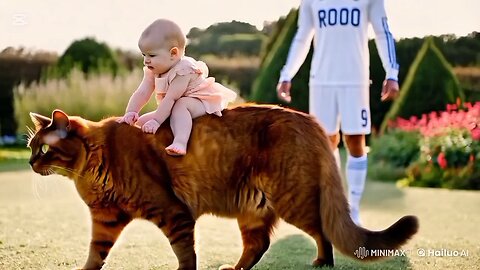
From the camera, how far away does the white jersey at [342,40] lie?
3.78m

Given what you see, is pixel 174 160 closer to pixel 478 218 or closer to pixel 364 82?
pixel 364 82

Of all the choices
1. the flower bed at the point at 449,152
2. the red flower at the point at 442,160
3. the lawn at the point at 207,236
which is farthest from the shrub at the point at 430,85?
the lawn at the point at 207,236

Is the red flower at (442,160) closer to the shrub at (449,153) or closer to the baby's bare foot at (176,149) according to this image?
the shrub at (449,153)

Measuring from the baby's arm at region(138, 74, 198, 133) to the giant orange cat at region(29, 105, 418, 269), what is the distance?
67 mm

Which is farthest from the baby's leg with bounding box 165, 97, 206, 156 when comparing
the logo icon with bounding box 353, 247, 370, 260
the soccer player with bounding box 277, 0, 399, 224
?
the soccer player with bounding box 277, 0, 399, 224

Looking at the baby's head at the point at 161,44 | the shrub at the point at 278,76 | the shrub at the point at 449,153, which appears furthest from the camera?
the shrub at the point at 278,76

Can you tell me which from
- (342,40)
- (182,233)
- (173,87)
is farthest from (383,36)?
(182,233)

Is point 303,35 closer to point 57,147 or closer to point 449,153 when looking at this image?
point 57,147

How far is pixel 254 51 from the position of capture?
33.9 ft

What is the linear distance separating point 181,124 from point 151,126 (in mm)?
102

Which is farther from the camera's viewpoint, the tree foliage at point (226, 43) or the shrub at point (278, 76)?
the tree foliage at point (226, 43)

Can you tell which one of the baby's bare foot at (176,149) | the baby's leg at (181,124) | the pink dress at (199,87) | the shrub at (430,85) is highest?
the pink dress at (199,87)

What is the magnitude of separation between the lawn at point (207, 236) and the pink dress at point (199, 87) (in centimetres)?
58

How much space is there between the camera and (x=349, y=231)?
269 centimetres
